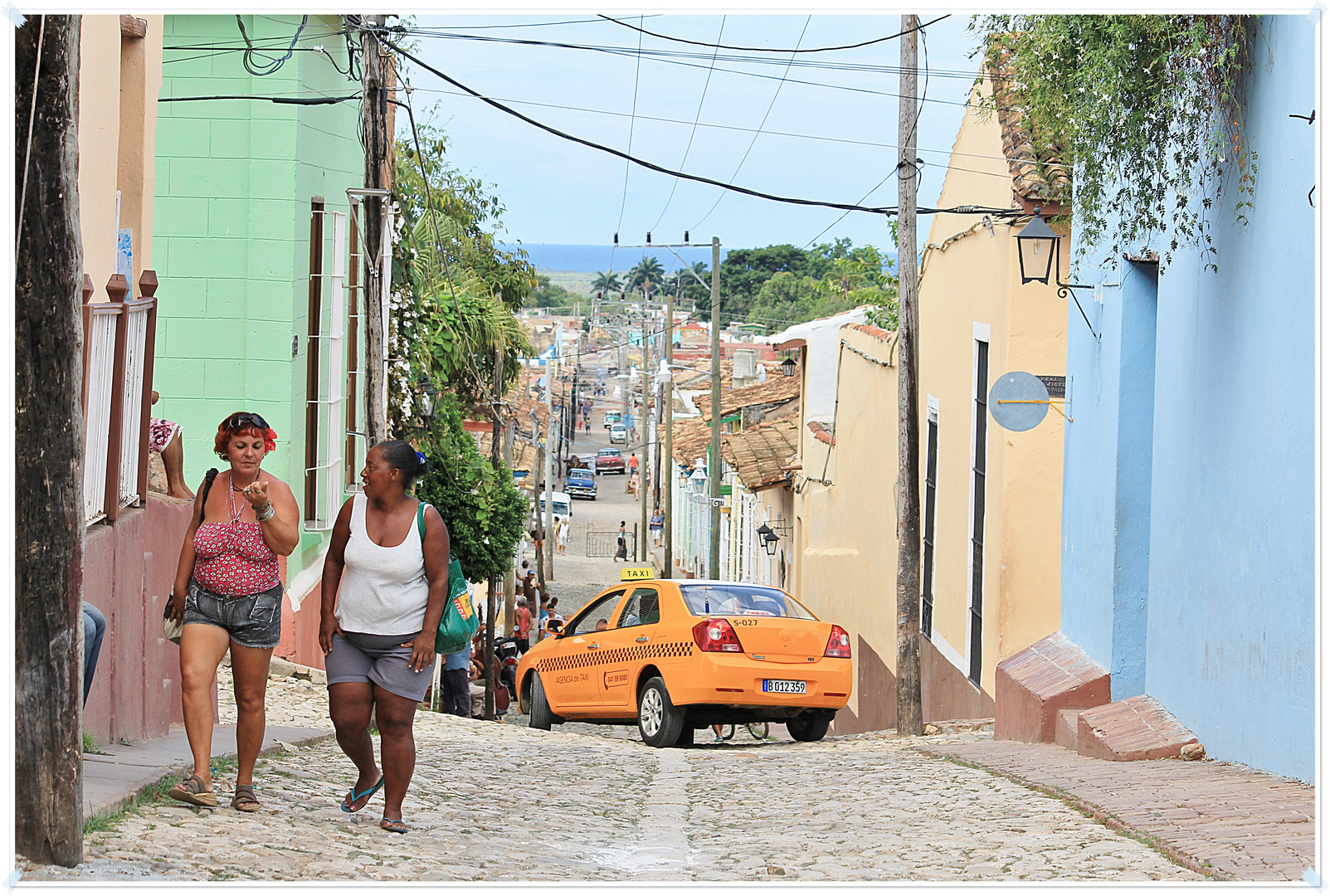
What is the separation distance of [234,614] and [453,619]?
0.89 m

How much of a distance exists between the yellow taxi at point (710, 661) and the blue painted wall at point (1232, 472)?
266cm

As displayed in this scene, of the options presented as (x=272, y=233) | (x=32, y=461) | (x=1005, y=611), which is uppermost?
(x=272, y=233)

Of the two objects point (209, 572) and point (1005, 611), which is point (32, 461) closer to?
point (209, 572)

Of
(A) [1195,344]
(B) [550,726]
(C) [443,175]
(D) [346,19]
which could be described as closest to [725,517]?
(C) [443,175]

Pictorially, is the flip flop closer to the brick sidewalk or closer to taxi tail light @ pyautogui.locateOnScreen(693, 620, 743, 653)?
the brick sidewalk

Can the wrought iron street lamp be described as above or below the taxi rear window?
above

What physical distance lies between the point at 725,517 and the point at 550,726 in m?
30.1

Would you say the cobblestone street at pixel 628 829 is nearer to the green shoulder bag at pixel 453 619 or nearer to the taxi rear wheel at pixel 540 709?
the green shoulder bag at pixel 453 619

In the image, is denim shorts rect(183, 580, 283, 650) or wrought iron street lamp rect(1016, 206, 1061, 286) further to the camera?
wrought iron street lamp rect(1016, 206, 1061, 286)

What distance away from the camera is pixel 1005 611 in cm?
1337

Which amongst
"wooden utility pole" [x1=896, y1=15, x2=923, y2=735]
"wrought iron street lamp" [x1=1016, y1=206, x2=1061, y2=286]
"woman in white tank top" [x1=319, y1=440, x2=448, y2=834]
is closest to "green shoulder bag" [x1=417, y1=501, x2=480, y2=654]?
"woman in white tank top" [x1=319, y1=440, x2=448, y2=834]

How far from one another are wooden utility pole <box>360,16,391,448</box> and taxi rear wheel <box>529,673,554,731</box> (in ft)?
12.0

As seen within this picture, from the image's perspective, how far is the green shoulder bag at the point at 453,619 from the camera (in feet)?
20.0

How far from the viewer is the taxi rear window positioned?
1243 centimetres
